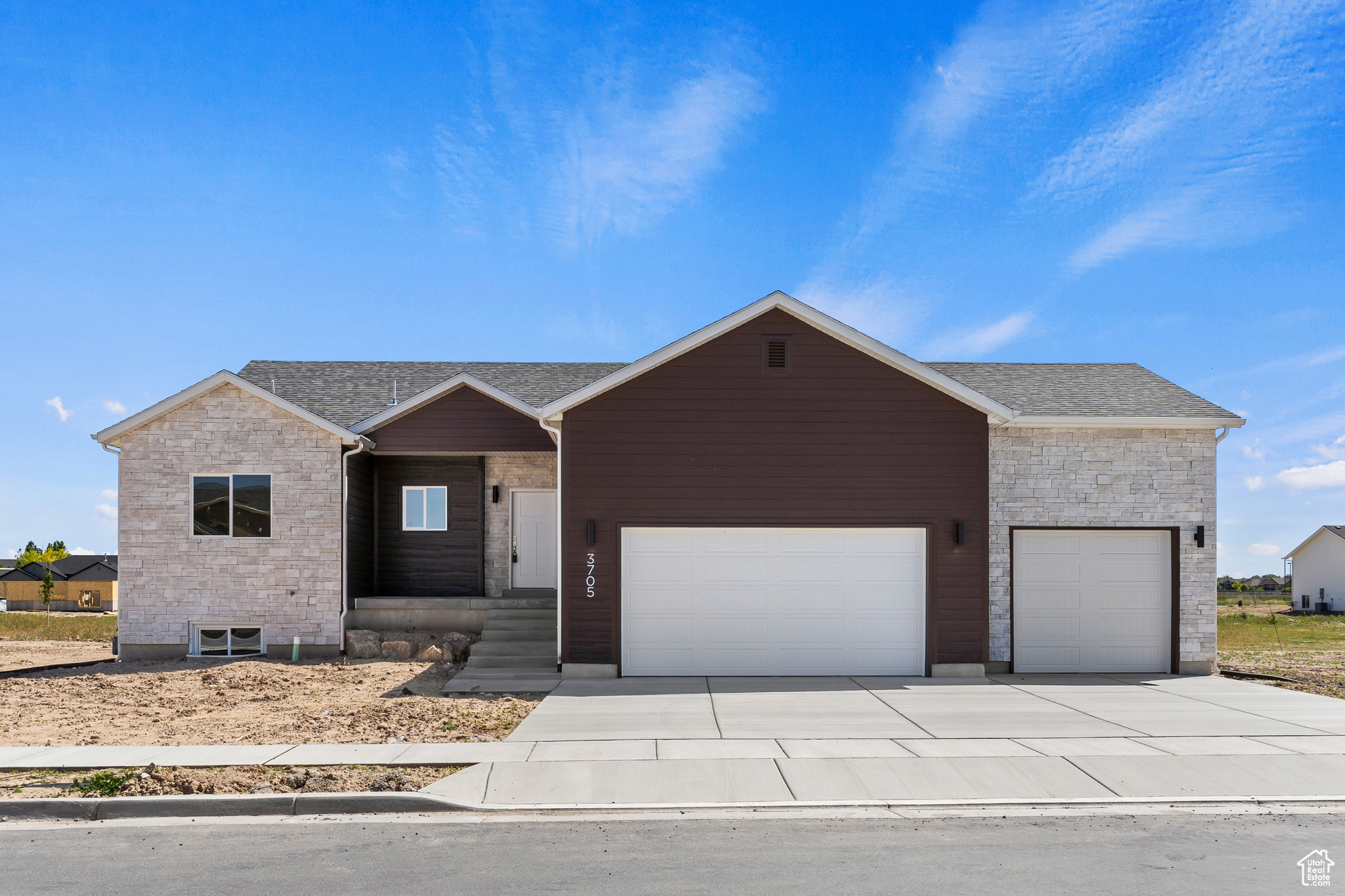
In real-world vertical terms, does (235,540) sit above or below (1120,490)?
below

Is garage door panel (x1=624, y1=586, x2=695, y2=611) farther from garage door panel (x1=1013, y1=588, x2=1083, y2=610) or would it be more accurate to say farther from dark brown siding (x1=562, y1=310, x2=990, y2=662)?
garage door panel (x1=1013, y1=588, x2=1083, y2=610)

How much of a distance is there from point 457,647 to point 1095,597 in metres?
10.8

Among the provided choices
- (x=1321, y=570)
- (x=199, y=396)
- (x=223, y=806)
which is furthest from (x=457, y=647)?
(x=1321, y=570)

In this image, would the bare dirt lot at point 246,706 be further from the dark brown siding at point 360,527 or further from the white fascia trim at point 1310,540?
the white fascia trim at point 1310,540

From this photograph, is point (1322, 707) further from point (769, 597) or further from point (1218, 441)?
point (769, 597)

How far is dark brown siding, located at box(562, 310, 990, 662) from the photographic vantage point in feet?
45.6

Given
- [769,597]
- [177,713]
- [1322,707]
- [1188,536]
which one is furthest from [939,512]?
[177,713]

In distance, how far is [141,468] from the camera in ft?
52.9

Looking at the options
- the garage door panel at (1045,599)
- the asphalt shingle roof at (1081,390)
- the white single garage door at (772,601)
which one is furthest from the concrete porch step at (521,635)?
the asphalt shingle roof at (1081,390)

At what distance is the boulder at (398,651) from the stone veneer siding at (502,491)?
8.46 ft

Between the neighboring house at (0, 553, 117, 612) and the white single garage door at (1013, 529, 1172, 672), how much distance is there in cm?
4262

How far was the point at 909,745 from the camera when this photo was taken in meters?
9.27

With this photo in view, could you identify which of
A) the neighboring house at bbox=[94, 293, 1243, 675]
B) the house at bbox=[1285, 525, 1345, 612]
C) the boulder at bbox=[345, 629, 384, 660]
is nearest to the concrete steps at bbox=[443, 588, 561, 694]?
the neighboring house at bbox=[94, 293, 1243, 675]

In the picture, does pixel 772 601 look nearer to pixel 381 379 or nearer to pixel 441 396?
pixel 441 396
